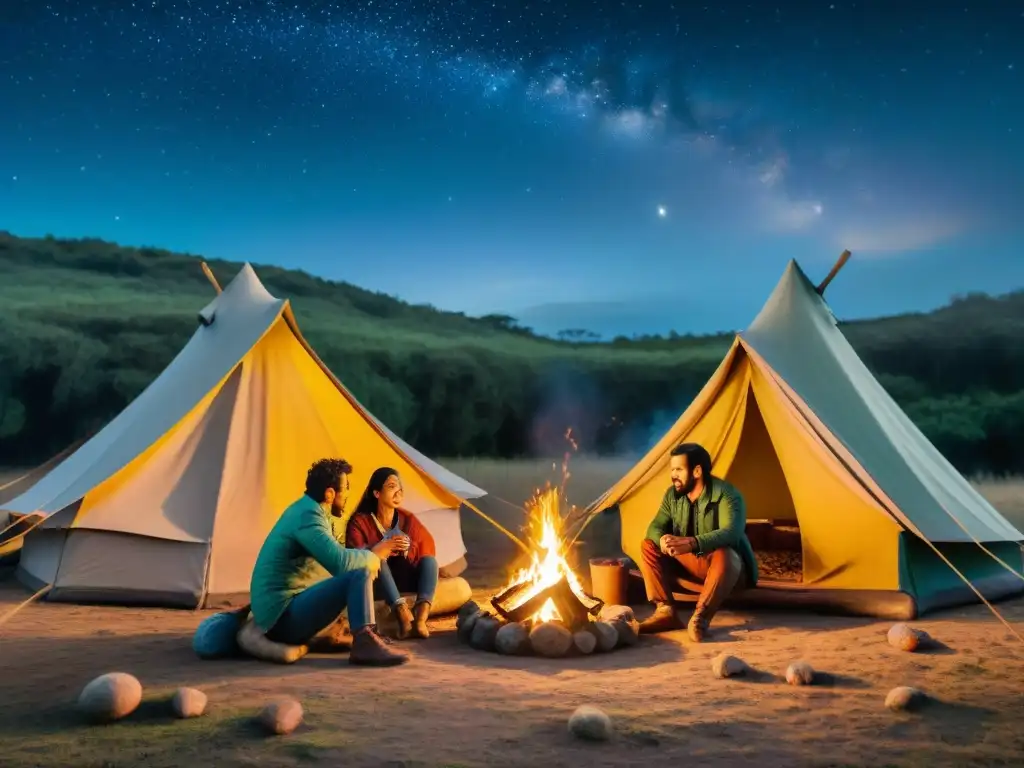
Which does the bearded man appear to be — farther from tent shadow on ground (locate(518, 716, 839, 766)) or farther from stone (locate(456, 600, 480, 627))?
tent shadow on ground (locate(518, 716, 839, 766))

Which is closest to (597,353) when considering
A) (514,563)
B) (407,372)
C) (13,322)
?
(407,372)

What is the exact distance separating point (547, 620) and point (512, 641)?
229mm

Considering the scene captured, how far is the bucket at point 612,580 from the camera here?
640 centimetres

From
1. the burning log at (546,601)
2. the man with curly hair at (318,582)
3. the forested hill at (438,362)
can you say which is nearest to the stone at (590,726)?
the man with curly hair at (318,582)

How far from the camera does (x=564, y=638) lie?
16.3 ft

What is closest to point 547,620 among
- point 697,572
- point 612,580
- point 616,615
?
point 616,615

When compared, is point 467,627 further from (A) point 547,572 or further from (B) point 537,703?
(B) point 537,703

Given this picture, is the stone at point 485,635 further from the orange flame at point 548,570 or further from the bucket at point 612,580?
the bucket at point 612,580

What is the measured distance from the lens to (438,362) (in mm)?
39500

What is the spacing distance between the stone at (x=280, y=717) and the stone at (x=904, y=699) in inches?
93.4

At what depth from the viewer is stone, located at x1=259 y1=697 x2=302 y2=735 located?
3.44m

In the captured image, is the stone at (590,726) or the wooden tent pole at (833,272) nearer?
the stone at (590,726)

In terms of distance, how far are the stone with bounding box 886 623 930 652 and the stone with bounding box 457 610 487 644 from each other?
7.34 feet

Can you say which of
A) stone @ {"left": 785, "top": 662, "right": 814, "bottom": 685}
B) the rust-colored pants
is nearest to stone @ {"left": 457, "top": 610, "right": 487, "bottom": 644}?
the rust-colored pants
